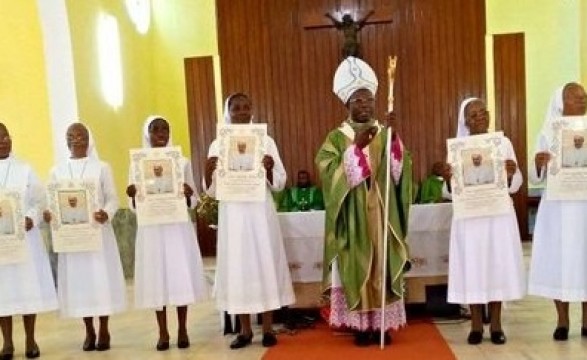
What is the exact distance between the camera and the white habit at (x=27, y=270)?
511 centimetres

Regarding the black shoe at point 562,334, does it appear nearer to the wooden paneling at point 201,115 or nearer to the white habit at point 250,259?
the white habit at point 250,259

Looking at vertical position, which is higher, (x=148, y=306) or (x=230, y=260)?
(x=230, y=260)

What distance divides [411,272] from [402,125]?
3802mm

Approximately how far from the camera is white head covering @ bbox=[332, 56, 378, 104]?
4793 mm

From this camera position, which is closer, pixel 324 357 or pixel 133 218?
pixel 324 357

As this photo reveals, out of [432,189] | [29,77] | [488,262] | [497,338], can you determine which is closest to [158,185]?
[488,262]

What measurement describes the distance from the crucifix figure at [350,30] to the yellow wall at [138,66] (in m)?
3.18

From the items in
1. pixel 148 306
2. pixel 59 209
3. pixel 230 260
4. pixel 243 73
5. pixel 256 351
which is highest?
pixel 243 73

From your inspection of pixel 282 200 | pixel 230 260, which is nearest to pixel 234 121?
pixel 230 260

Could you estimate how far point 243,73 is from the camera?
9289 mm

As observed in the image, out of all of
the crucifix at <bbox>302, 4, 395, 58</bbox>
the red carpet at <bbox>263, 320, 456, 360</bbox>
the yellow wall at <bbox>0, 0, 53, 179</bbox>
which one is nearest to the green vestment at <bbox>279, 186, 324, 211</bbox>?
the crucifix at <bbox>302, 4, 395, 58</bbox>

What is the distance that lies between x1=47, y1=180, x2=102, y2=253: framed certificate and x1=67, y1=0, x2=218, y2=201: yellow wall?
340cm

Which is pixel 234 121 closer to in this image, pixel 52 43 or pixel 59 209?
pixel 59 209

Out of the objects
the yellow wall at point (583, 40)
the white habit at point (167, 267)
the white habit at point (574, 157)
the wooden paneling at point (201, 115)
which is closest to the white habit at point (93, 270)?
the white habit at point (167, 267)
